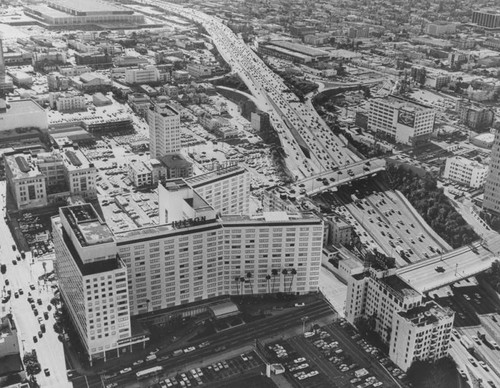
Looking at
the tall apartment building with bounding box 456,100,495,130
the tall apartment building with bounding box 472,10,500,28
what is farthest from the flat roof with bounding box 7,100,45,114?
the tall apartment building with bounding box 472,10,500,28

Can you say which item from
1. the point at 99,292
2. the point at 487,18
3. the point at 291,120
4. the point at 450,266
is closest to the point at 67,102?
the point at 291,120

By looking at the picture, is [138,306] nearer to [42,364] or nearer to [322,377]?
[42,364]

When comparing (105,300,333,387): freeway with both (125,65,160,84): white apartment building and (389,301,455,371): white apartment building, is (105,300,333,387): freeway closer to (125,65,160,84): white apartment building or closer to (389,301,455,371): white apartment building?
(389,301,455,371): white apartment building

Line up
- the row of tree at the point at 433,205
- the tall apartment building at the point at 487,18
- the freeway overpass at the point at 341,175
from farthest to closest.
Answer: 1. the tall apartment building at the point at 487,18
2. the freeway overpass at the point at 341,175
3. the row of tree at the point at 433,205

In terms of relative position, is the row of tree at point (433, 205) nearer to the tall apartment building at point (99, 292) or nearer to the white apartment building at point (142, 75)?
the tall apartment building at point (99, 292)

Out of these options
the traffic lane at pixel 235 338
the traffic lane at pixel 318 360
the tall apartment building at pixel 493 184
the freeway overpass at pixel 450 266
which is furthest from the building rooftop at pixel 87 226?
the tall apartment building at pixel 493 184
